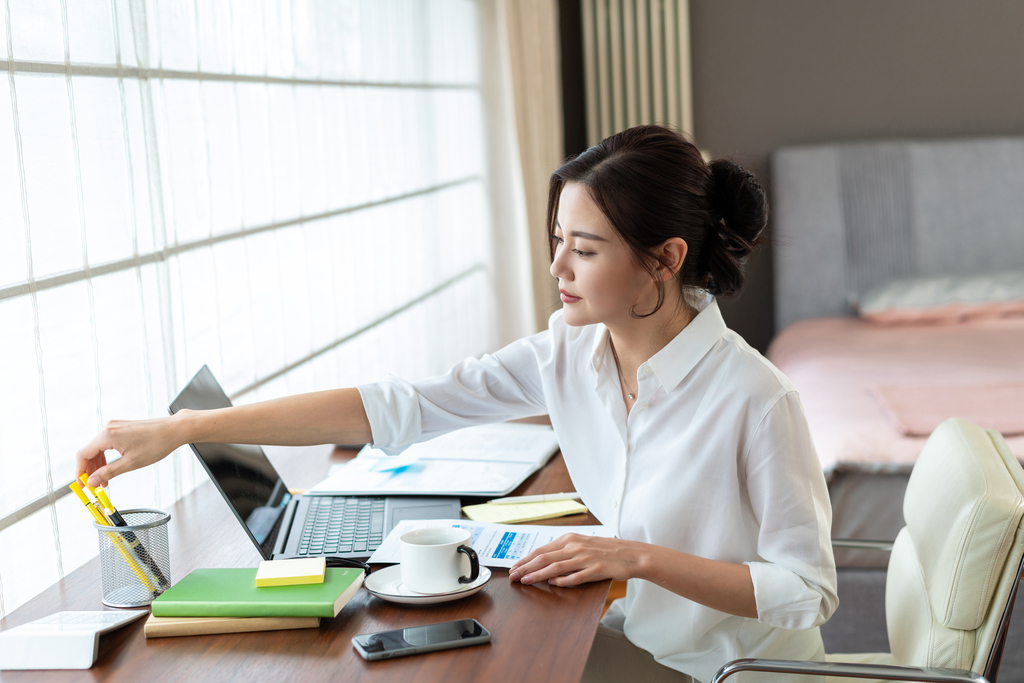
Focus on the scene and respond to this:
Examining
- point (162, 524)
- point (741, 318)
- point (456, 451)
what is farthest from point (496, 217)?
point (162, 524)

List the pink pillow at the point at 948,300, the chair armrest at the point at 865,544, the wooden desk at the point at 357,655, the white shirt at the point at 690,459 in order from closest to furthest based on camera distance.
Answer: the wooden desk at the point at 357,655, the white shirt at the point at 690,459, the chair armrest at the point at 865,544, the pink pillow at the point at 948,300

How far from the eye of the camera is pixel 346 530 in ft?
4.32

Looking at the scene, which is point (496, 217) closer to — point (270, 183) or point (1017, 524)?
point (270, 183)

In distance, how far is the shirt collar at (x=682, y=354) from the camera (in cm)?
125

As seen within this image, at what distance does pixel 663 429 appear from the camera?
49.9 inches

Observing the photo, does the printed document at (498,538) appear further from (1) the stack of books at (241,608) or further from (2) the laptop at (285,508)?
(1) the stack of books at (241,608)

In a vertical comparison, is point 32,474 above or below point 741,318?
above

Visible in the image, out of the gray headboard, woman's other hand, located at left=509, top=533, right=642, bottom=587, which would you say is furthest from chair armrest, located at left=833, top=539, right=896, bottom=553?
the gray headboard

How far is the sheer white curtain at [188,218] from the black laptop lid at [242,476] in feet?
0.61

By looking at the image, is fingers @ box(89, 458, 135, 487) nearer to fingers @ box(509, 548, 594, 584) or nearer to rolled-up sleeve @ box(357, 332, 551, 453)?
rolled-up sleeve @ box(357, 332, 551, 453)

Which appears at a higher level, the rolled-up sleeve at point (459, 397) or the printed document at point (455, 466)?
the rolled-up sleeve at point (459, 397)

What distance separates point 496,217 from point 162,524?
2.58 metres

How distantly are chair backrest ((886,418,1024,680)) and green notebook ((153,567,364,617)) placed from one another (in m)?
0.74

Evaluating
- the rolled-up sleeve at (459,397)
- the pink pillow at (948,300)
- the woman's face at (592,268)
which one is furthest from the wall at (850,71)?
the woman's face at (592,268)
